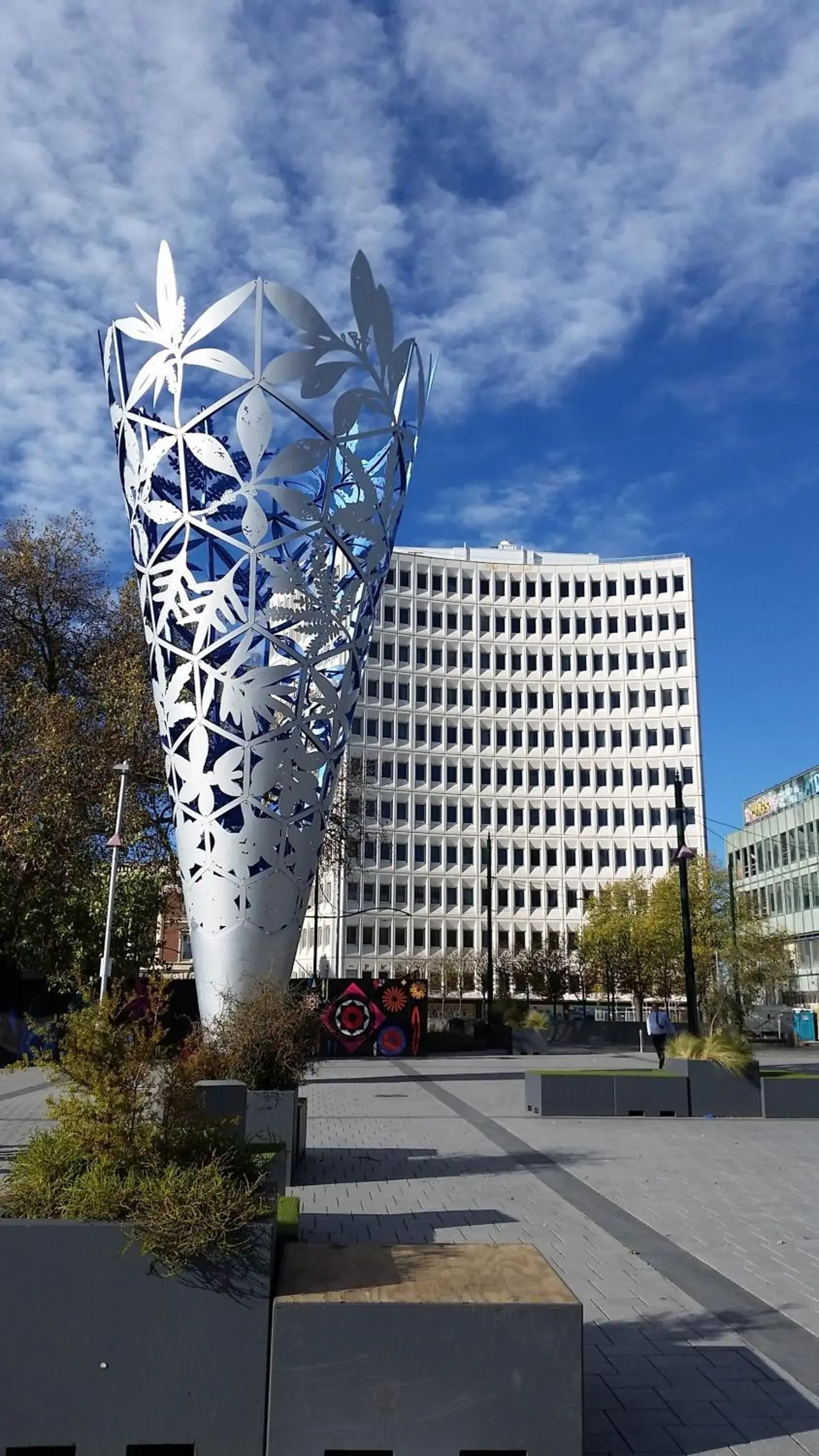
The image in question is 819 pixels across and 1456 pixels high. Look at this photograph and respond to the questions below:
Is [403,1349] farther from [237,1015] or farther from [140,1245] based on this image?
[237,1015]

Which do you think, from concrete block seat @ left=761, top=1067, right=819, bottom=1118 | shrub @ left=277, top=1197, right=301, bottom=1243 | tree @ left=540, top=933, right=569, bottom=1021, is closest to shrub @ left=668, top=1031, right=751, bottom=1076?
concrete block seat @ left=761, top=1067, right=819, bottom=1118

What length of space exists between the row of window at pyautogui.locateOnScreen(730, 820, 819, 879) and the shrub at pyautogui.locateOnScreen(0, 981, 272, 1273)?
6193 centimetres

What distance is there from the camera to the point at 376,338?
2122cm

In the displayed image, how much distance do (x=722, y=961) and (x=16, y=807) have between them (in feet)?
100

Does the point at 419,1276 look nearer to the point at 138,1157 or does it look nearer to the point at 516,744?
the point at 138,1157

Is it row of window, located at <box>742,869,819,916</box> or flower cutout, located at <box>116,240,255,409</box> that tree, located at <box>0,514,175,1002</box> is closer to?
flower cutout, located at <box>116,240,255,409</box>

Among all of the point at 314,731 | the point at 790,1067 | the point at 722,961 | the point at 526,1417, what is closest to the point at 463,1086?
the point at 314,731

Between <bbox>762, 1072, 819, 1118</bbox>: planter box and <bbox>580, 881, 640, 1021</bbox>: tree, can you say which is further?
<bbox>580, 881, 640, 1021</bbox>: tree

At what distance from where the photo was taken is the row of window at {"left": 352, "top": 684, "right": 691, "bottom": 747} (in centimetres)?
8300

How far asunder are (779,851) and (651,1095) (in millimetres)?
58387

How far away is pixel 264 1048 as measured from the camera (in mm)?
12430

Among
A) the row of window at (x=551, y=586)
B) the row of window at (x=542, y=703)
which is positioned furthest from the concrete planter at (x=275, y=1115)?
the row of window at (x=551, y=586)

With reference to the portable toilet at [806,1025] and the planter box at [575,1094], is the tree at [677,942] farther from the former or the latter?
the planter box at [575,1094]

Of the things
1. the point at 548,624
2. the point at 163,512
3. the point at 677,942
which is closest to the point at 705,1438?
the point at 163,512
